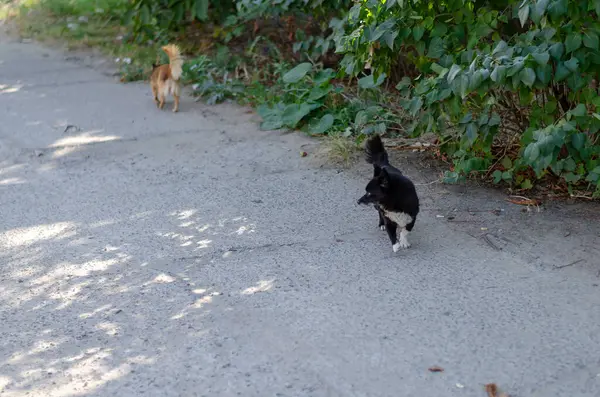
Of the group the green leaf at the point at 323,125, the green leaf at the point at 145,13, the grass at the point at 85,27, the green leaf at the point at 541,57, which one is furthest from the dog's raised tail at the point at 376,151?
the green leaf at the point at 145,13

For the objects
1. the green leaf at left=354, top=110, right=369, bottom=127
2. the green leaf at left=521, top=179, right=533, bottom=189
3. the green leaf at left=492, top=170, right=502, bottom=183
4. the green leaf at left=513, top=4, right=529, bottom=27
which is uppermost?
the green leaf at left=513, top=4, right=529, bottom=27

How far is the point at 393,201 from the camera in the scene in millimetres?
4953

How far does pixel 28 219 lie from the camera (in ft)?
19.0

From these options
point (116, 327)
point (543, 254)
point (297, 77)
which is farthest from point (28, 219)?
point (543, 254)

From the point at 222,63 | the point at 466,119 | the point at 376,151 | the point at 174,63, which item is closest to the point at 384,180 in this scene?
the point at 376,151

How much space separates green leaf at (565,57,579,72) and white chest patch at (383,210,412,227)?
1.25m

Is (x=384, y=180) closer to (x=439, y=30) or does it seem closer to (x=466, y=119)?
(x=466, y=119)

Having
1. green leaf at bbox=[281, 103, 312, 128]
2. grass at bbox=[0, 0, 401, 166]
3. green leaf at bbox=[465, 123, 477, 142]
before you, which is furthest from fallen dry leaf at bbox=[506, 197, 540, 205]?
green leaf at bbox=[281, 103, 312, 128]

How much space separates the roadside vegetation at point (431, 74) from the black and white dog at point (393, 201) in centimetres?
63

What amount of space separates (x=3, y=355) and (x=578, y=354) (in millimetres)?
2738

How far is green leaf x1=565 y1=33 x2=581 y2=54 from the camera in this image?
15.3 ft

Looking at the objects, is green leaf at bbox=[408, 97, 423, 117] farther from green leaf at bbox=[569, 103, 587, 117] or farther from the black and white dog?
green leaf at bbox=[569, 103, 587, 117]

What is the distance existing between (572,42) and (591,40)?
4.0 inches

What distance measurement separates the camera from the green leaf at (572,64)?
15.4 ft
